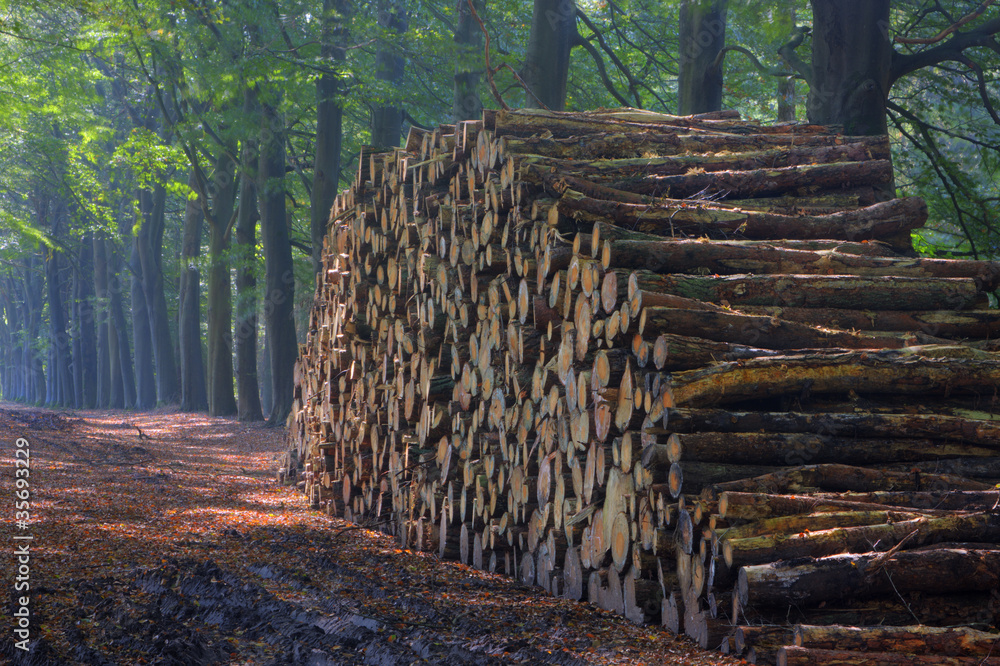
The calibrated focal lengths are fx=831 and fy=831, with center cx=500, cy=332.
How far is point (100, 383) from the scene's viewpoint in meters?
32.8

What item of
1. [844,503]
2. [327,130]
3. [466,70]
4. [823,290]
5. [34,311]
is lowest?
[844,503]

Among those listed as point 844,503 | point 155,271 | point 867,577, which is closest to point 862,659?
point 867,577

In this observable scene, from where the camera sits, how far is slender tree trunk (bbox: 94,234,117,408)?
30.1 m

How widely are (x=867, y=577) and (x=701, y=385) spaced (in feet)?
3.79

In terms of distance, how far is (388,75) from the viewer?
704 inches

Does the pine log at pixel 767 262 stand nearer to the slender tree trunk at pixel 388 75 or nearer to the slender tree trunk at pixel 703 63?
the slender tree trunk at pixel 703 63

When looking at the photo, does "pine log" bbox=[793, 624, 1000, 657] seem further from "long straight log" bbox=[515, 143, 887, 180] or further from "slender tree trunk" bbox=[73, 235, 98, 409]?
"slender tree trunk" bbox=[73, 235, 98, 409]

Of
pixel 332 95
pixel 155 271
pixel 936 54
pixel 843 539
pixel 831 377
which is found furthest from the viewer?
pixel 155 271

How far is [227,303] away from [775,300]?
1873 centimetres

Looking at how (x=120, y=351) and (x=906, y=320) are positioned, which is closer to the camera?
(x=906, y=320)

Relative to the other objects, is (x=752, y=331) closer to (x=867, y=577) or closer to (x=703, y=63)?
(x=867, y=577)

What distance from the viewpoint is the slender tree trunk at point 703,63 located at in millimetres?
11102

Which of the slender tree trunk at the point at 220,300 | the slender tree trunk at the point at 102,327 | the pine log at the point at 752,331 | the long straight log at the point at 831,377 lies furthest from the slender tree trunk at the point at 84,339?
the long straight log at the point at 831,377

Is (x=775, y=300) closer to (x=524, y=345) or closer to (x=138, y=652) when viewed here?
(x=524, y=345)
